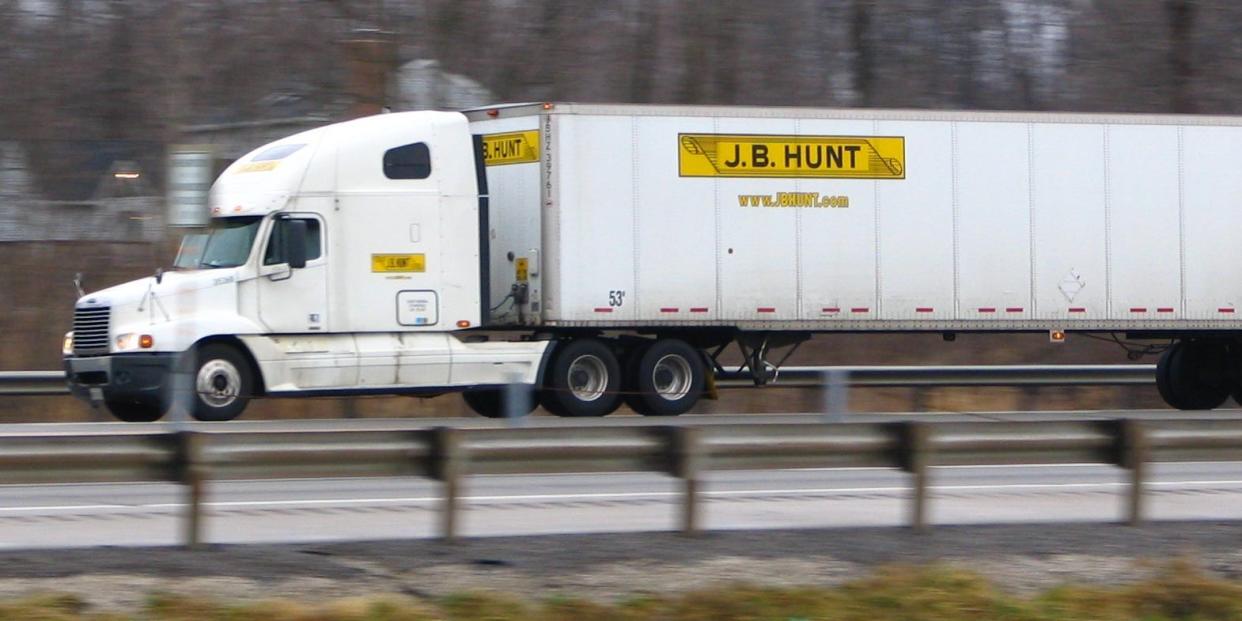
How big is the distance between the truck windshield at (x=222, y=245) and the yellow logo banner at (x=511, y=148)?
9.55 feet

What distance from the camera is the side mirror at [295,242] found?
60.0ft

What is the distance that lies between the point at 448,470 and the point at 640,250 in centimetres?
998

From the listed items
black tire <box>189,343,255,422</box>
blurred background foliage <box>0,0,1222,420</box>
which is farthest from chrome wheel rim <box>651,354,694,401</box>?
blurred background foliage <box>0,0,1222,420</box>

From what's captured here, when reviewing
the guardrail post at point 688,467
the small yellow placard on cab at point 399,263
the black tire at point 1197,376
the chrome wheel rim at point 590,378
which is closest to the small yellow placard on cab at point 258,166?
the small yellow placard on cab at point 399,263

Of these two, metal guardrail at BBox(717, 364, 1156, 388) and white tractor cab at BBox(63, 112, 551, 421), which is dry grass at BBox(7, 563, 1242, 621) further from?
metal guardrail at BBox(717, 364, 1156, 388)

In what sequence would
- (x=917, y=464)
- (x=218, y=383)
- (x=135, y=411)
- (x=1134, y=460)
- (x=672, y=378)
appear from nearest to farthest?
(x=917, y=464), (x=1134, y=460), (x=218, y=383), (x=135, y=411), (x=672, y=378)

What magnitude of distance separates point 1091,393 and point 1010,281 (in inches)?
214

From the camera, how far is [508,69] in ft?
101

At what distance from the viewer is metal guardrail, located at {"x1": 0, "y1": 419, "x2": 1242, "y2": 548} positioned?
9.03 meters

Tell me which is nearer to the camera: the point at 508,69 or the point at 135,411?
the point at 135,411

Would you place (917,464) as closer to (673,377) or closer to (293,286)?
(673,377)

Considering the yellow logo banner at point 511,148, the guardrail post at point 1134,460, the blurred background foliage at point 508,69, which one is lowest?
the guardrail post at point 1134,460

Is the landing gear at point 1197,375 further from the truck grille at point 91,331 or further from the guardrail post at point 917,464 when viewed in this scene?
the truck grille at point 91,331

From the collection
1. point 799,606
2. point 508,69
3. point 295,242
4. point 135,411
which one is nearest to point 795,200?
point 295,242
